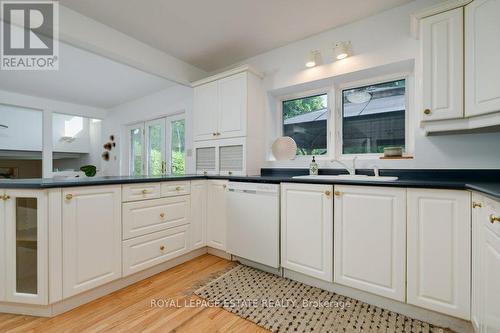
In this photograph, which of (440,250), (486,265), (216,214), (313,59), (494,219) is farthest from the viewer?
(216,214)

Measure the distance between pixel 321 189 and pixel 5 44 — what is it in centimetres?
394

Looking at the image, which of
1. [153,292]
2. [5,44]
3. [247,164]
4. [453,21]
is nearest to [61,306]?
[153,292]

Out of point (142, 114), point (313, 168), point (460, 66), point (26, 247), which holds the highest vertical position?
point (142, 114)

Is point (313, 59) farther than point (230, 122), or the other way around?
point (230, 122)

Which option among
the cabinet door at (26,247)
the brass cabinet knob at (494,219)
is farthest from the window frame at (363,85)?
the cabinet door at (26,247)

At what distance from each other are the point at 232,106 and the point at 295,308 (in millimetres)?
2123

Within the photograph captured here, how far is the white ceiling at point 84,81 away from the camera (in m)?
3.18

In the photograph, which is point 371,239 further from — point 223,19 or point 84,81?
point 84,81

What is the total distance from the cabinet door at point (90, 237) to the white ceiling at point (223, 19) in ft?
5.41

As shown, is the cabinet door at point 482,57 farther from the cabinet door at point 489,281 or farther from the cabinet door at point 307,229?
the cabinet door at point 307,229

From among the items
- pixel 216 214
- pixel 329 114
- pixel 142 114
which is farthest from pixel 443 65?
pixel 142 114

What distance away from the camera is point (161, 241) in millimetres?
2203

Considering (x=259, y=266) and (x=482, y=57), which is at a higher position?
(x=482, y=57)

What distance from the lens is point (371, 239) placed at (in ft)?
5.28
